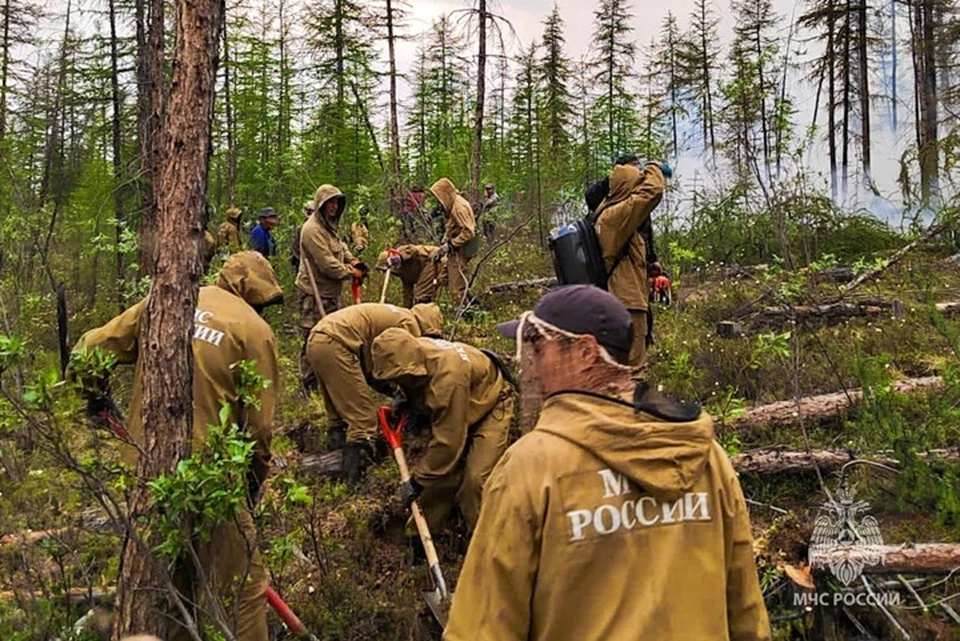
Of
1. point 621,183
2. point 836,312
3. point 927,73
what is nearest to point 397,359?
point 621,183

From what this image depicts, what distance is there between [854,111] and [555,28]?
9.40 m

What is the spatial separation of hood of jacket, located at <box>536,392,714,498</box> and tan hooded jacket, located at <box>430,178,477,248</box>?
27.0ft

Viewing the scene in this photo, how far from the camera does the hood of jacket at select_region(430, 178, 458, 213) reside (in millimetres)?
10000

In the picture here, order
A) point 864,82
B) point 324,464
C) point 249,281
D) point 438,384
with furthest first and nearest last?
point 864,82
point 324,464
point 438,384
point 249,281

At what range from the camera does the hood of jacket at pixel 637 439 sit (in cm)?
181

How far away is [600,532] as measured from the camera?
183 centimetres

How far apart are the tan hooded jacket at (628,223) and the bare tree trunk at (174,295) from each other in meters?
3.45

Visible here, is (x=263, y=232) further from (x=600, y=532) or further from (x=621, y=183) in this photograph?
(x=600, y=532)

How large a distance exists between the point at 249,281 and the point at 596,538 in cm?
303

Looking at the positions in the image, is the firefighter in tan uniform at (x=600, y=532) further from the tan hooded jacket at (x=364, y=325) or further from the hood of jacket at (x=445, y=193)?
the hood of jacket at (x=445, y=193)

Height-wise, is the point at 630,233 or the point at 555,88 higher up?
the point at 555,88

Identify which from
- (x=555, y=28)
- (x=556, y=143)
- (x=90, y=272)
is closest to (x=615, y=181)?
(x=90, y=272)

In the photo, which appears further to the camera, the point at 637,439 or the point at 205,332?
the point at 205,332

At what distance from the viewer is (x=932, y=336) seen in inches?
305
